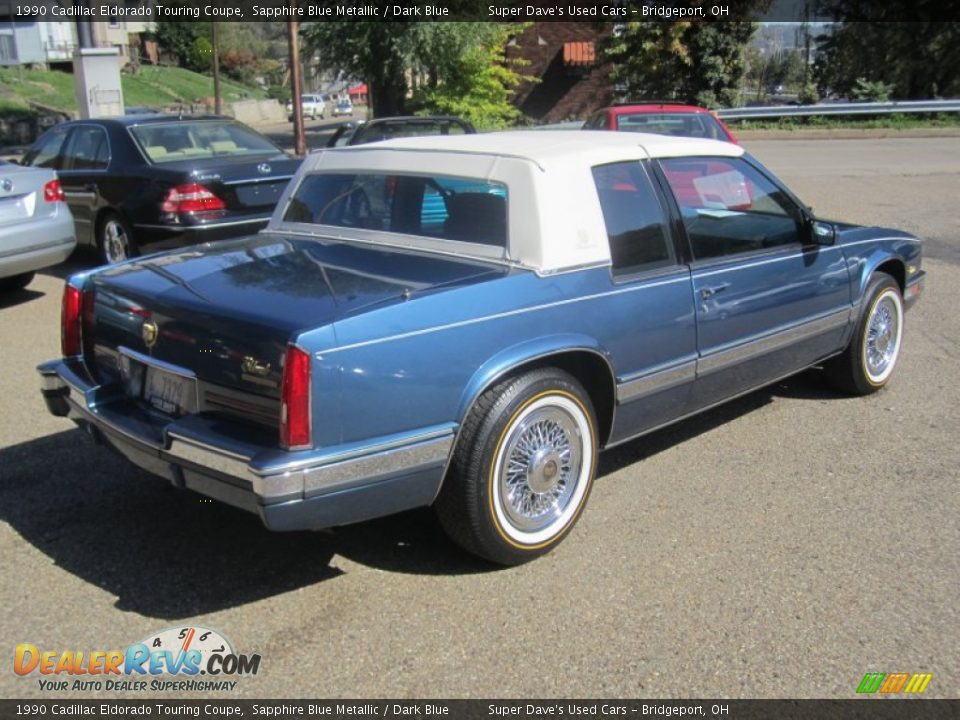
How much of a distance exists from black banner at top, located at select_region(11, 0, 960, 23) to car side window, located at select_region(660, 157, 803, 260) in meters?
13.2

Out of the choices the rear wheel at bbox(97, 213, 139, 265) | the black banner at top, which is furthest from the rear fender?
the black banner at top

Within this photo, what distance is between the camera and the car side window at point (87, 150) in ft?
30.8

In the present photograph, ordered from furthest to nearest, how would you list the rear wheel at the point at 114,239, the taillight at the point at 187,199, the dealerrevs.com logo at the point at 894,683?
the rear wheel at the point at 114,239 → the taillight at the point at 187,199 → the dealerrevs.com logo at the point at 894,683

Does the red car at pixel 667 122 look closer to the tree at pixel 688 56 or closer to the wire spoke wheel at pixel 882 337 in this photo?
the wire spoke wheel at pixel 882 337

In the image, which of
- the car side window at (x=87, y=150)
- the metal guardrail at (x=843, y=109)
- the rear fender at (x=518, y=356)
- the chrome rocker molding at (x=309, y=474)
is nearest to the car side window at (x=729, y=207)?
the rear fender at (x=518, y=356)

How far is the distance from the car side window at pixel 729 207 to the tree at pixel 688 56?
25723mm

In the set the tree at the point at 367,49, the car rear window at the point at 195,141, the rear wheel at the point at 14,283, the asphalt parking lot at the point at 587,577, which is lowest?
the asphalt parking lot at the point at 587,577

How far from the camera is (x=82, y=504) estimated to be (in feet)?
14.8

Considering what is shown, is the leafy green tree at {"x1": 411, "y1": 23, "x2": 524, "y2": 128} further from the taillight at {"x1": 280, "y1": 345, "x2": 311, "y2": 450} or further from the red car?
the taillight at {"x1": 280, "y1": 345, "x2": 311, "y2": 450}

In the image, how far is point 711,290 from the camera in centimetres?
462

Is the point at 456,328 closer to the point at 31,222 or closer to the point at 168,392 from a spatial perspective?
the point at 168,392

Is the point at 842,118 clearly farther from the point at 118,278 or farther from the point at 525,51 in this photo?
the point at 118,278

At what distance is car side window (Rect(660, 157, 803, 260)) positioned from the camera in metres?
4.79

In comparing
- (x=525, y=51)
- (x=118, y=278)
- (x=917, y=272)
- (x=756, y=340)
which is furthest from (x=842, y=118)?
(x=118, y=278)
